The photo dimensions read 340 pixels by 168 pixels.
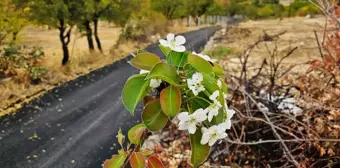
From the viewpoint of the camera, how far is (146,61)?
168 centimetres

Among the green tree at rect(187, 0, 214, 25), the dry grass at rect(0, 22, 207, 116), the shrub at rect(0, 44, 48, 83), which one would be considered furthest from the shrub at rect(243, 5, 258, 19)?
the shrub at rect(0, 44, 48, 83)

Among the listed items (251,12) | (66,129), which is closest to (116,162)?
(66,129)

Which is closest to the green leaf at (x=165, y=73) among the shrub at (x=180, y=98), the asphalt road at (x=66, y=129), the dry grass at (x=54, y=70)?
the shrub at (x=180, y=98)

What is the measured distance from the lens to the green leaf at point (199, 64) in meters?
1.57

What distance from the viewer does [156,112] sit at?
1.62 metres

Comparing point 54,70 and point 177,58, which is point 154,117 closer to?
point 177,58

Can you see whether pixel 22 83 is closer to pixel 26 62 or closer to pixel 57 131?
pixel 26 62

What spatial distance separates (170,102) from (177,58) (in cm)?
23

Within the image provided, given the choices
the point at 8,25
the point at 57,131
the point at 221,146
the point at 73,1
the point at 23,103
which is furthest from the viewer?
the point at 73,1

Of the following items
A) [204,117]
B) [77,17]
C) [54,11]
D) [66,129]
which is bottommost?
[66,129]

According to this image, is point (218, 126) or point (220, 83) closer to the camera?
point (218, 126)

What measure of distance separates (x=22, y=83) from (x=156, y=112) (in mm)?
12272

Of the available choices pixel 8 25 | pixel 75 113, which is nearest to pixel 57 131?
pixel 75 113

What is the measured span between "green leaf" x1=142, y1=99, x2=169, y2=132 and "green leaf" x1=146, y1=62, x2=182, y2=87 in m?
0.11
